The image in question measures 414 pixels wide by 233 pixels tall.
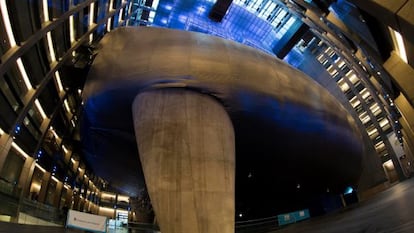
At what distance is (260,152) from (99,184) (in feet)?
83.4

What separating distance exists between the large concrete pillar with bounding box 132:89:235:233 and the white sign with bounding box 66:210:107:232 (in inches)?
230

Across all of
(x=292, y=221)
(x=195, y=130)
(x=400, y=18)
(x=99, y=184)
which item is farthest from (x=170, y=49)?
(x=99, y=184)

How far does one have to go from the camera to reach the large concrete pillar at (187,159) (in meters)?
11.0

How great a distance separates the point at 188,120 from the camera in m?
12.8

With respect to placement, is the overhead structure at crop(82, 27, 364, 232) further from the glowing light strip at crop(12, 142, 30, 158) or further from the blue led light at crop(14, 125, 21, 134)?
the glowing light strip at crop(12, 142, 30, 158)

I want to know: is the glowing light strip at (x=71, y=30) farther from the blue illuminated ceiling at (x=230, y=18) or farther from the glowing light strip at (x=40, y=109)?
the blue illuminated ceiling at (x=230, y=18)

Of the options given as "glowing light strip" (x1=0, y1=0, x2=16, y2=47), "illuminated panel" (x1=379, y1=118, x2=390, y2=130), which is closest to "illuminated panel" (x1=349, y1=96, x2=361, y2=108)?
"illuminated panel" (x1=379, y1=118, x2=390, y2=130)

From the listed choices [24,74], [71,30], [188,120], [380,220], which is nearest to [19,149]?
[24,74]

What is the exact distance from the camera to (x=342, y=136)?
63.2 ft

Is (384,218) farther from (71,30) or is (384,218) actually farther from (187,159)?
(71,30)

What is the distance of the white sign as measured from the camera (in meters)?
15.3

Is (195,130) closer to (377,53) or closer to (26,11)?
(377,53)

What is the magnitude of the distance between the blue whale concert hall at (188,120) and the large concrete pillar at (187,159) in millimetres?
49

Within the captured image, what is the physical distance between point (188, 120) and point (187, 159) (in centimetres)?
170
